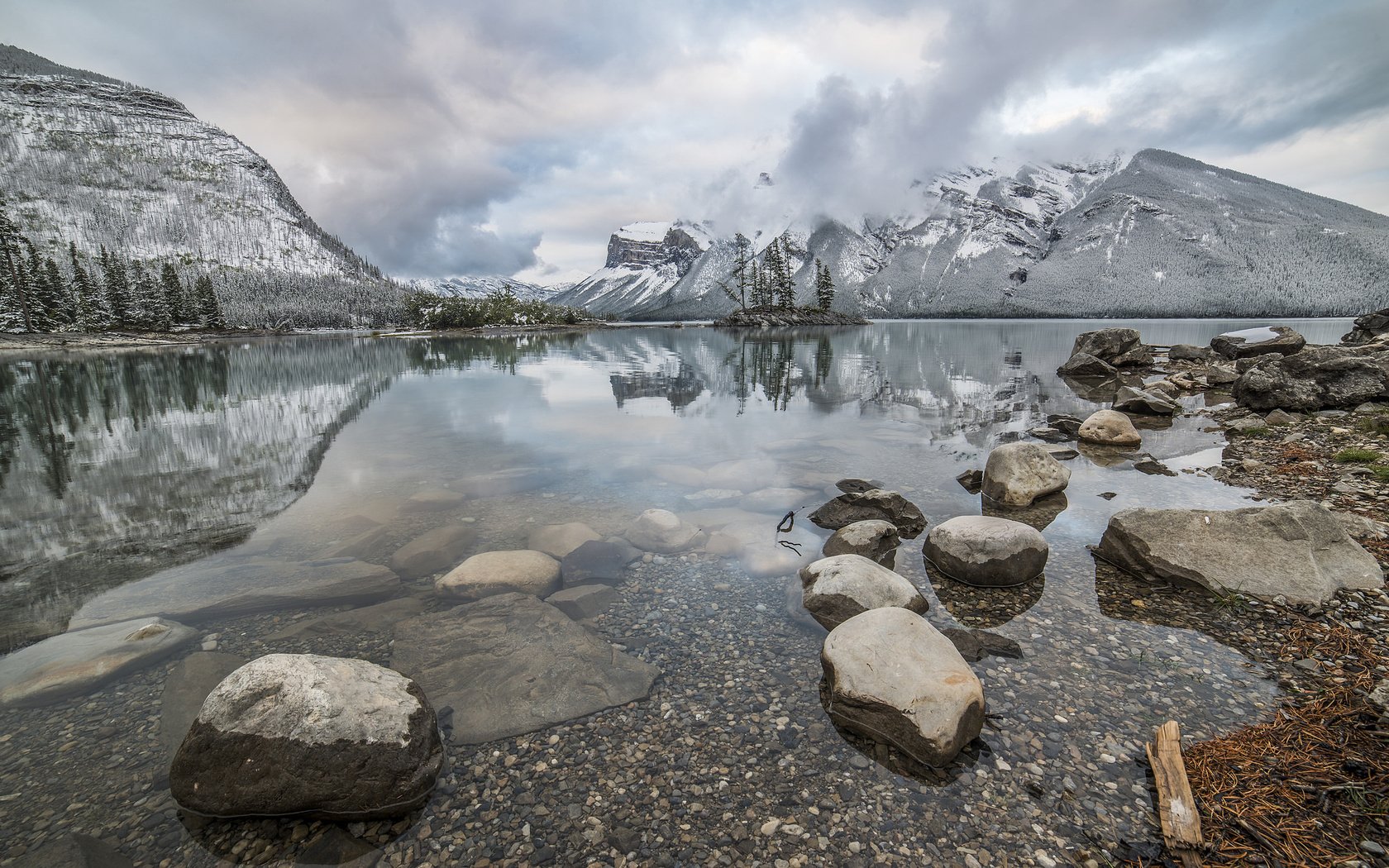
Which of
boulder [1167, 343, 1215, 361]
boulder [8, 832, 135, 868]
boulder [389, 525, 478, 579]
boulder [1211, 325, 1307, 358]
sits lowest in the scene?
boulder [8, 832, 135, 868]

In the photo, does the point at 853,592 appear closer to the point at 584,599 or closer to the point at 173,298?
the point at 584,599

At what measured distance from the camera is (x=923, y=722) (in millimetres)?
5156

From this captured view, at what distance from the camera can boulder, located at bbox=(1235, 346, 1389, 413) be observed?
18.0m

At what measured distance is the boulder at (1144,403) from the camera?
21562mm

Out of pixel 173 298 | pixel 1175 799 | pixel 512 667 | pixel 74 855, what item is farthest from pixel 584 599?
pixel 173 298

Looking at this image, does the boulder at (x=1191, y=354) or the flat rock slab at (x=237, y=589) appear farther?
the boulder at (x=1191, y=354)

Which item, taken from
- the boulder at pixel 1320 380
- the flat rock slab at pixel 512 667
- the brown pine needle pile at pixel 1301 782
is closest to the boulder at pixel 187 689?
the flat rock slab at pixel 512 667

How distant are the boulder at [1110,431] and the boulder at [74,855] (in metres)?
21.9

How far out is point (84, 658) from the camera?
269 inches

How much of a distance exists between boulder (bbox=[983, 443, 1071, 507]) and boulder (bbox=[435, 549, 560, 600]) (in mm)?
9822

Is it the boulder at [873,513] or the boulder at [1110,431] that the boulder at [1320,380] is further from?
the boulder at [873,513]

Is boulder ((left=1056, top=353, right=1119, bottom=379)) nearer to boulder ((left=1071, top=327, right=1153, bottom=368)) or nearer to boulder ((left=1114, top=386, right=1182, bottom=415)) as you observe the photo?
boulder ((left=1071, top=327, right=1153, bottom=368))

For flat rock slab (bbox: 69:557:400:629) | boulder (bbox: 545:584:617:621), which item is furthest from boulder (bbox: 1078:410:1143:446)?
flat rock slab (bbox: 69:557:400:629)

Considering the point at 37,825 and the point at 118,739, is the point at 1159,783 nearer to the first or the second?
the point at 37,825
